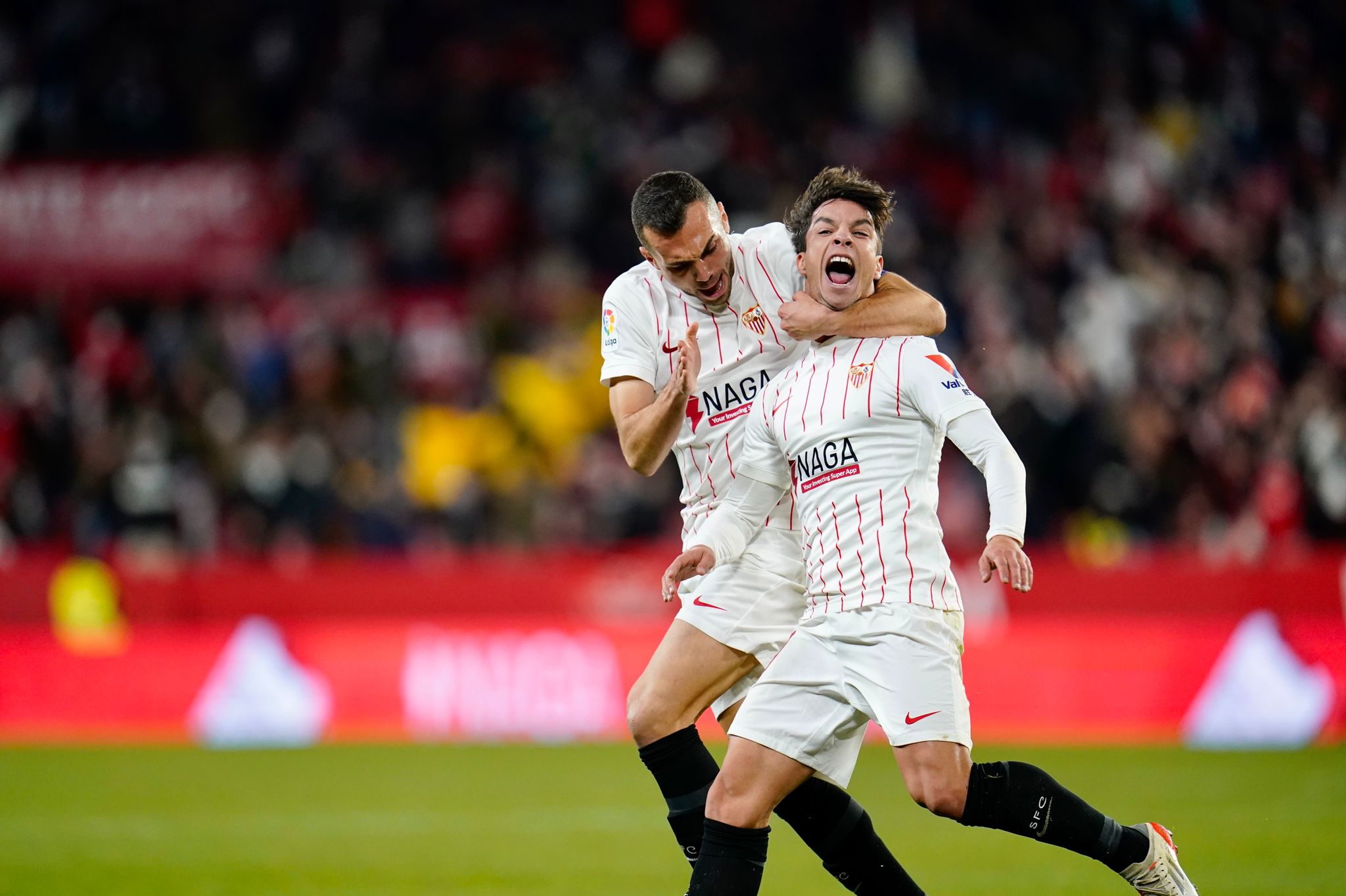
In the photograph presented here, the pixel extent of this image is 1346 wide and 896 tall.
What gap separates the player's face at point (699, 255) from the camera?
17.8 ft

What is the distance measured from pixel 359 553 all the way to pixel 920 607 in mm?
10280

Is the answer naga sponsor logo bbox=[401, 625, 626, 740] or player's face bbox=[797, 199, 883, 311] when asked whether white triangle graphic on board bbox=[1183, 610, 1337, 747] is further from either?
player's face bbox=[797, 199, 883, 311]

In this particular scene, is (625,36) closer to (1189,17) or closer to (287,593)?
(1189,17)

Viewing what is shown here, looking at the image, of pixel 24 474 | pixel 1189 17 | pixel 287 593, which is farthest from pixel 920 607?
pixel 1189 17

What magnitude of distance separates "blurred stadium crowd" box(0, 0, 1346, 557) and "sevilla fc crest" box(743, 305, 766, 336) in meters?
8.23

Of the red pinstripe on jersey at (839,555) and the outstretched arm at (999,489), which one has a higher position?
the outstretched arm at (999,489)

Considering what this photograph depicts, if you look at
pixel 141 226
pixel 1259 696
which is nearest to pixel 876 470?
pixel 1259 696

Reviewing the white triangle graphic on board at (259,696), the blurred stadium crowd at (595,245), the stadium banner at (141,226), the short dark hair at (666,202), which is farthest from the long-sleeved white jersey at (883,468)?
the stadium banner at (141,226)

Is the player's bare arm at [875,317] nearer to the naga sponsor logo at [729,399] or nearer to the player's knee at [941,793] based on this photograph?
the naga sponsor logo at [729,399]

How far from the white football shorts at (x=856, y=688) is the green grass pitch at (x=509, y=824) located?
2.22 metres

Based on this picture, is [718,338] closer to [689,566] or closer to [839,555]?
[689,566]

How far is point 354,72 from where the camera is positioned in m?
19.2

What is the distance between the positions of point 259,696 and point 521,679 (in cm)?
205

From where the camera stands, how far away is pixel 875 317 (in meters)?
5.14
